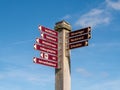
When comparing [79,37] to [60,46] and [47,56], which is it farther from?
[47,56]

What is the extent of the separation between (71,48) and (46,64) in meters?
1.88

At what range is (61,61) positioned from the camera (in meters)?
20.4

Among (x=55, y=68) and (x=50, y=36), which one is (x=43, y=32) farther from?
(x=55, y=68)

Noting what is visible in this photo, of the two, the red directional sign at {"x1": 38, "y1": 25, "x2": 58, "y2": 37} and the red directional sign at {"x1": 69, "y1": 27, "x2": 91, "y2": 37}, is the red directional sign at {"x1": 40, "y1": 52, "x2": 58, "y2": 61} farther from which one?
the red directional sign at {"x1": 69, "y1": 27, "x2": 91, "y2": 37}

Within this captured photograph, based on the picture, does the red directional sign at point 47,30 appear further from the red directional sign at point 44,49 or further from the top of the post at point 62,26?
the red directional sign at point 44,49

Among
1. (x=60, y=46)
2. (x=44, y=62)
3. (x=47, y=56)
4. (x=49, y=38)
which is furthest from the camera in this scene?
(x=60, y=46)

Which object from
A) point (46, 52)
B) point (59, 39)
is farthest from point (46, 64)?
point (59, 39)

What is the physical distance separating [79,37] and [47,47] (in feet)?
5.98

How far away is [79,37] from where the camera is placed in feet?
66.6

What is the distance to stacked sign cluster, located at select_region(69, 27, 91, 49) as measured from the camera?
2001cm

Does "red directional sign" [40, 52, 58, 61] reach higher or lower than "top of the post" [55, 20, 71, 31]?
lower

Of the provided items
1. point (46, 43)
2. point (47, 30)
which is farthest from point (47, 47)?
point (47, 30)

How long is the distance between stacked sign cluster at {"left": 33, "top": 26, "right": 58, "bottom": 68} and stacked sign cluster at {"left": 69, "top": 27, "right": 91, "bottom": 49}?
0.87 meters

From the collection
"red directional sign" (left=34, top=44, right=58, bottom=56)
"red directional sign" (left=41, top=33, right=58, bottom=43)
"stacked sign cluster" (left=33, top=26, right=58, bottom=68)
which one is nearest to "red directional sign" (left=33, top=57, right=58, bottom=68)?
"stacked sign cluster" (left=33, top=26, right=58, bottom=68)
